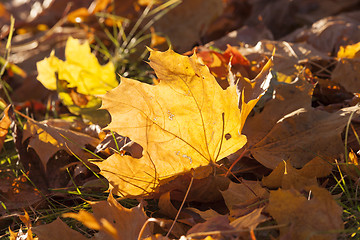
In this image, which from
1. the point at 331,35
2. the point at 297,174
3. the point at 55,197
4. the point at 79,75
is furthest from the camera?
the point at 331,35

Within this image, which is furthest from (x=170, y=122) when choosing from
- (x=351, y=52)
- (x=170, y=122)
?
(x=351, y=52)

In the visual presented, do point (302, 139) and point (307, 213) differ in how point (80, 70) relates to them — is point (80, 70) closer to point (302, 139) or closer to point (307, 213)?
point (302, 139)

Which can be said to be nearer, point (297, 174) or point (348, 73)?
point (297, 174)

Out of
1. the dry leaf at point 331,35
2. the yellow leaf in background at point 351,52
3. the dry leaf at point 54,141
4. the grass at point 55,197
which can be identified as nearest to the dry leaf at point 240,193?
the grass at point 55,197

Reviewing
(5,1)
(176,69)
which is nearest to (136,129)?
(176,69)

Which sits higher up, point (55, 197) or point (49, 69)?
point (49, 69)

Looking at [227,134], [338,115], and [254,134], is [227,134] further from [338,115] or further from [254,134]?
[338,115]
